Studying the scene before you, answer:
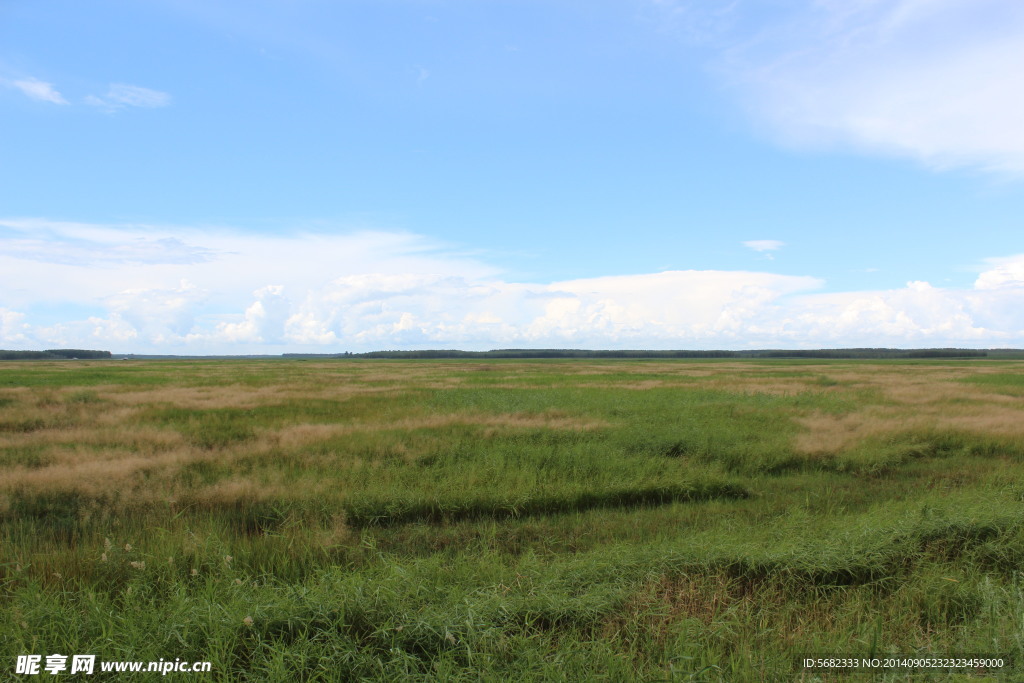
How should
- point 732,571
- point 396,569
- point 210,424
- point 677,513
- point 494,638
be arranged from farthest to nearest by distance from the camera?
point 210,424 < point 677,513 < point 732,571 < point 396,569 < point 494,638

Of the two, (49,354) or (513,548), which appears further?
(49,354)

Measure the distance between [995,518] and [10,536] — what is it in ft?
42.5

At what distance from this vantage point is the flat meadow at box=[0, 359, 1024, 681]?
171 inches

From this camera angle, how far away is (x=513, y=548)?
709 cm

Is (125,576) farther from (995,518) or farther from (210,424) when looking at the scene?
(210,424)

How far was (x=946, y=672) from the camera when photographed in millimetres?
4039

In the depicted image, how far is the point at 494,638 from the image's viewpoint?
14.6 ft

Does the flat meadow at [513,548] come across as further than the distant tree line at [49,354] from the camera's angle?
No

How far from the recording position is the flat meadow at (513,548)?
14.2ft

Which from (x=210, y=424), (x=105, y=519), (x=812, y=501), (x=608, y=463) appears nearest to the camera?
(x=105, y=519)

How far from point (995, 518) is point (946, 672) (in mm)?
4471

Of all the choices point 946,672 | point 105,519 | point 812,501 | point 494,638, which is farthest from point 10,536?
point 812,501

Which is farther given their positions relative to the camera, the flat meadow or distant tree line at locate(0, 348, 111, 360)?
distant tree line at locate(0, 348, 111, 360)

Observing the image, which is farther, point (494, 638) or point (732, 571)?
point (732, 571)
